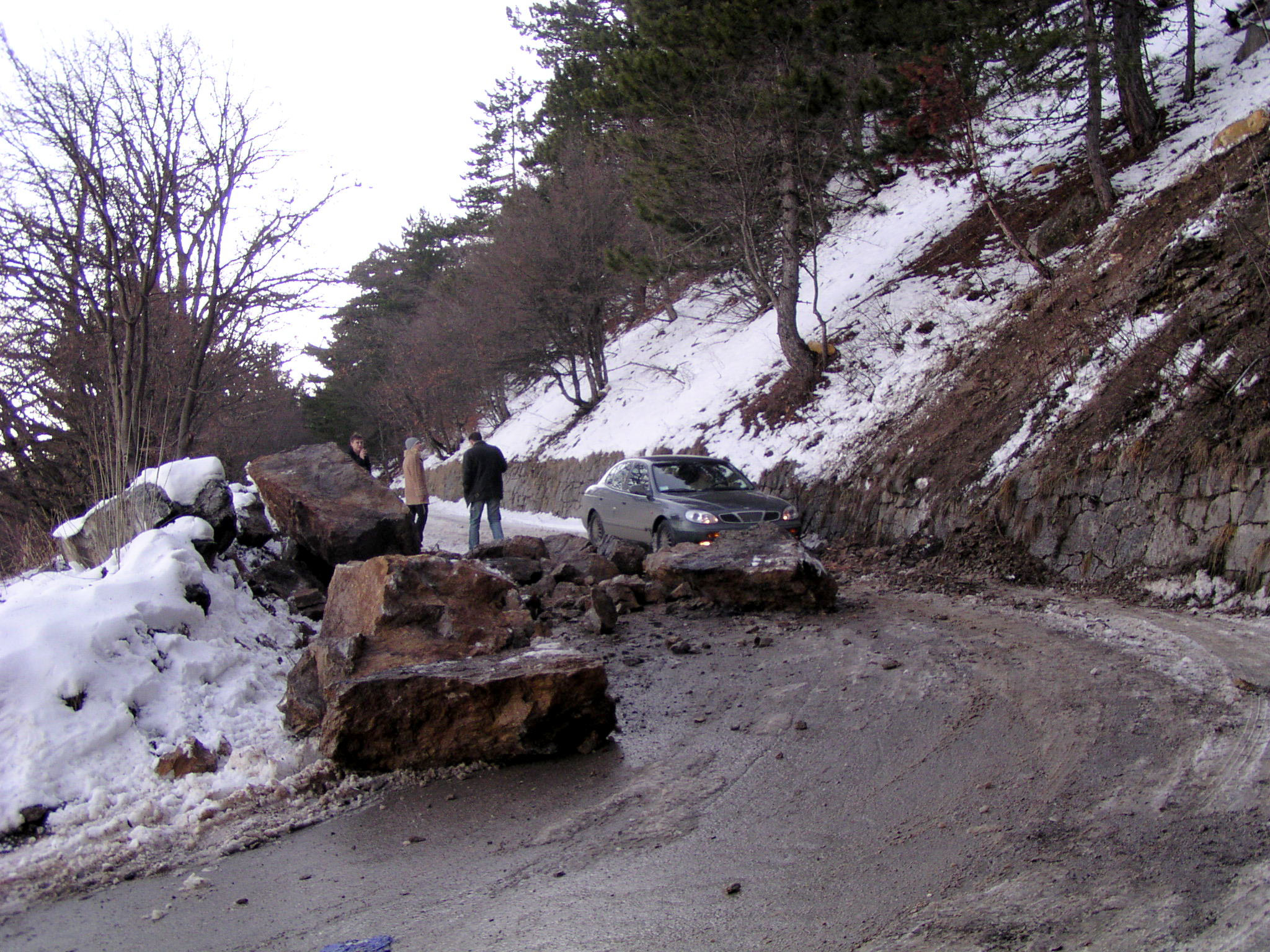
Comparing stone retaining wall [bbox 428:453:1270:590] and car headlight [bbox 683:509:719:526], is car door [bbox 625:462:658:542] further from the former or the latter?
stone retaining wall [bbox 428:453:1270:590]

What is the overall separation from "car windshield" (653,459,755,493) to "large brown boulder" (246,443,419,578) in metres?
3.57

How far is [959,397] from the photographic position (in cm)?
1267

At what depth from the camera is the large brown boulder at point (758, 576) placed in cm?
835

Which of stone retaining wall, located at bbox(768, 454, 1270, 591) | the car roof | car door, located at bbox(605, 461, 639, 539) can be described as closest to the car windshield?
the car roof

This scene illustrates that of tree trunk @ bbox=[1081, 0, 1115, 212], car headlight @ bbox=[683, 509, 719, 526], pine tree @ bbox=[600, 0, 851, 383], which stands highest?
pine tree @ bbox=[600, 0, 851, 383]

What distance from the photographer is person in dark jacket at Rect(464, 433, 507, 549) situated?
47.8 ft

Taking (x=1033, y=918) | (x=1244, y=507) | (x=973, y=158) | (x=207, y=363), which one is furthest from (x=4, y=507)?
(x=973, y=158)

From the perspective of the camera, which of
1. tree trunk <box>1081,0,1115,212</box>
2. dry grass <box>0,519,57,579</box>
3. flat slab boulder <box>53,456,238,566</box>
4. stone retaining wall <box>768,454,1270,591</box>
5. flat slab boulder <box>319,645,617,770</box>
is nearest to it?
flat slab boulder <box>319,645,617,770</box>

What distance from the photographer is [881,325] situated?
17.2 metres

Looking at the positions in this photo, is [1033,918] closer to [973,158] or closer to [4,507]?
[4,507]

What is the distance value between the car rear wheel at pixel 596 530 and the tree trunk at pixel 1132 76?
10.8 m

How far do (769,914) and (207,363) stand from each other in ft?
40.1

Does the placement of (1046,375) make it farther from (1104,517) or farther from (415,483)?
(415,483)

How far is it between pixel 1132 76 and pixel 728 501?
1088 cm
